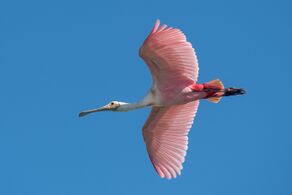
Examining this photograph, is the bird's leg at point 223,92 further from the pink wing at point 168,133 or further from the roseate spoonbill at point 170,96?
the pink wing at point 168,133

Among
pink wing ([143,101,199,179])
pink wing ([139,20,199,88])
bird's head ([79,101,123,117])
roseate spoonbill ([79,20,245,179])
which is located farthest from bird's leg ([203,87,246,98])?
bird's head ([79,101,123,117])

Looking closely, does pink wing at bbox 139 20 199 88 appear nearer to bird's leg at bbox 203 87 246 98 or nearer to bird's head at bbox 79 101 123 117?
bird's leg at bbox 203 87 246 98

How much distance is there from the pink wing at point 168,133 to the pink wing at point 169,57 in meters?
1.09

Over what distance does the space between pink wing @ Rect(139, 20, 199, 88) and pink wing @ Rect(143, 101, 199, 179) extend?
109 centimetres

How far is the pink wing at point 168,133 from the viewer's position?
1514 cm

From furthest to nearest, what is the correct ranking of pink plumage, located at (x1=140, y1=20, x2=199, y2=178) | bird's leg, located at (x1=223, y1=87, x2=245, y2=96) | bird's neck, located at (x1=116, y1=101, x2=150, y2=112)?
bird's neck, located at (x1=116, y1=101, x2=150, y2=112) < bird's leg, located at (x1=223, y1=87, x2=245, y2=96) < pink plumage, located at (x1=140, y1=20, x2=199, y2=178)

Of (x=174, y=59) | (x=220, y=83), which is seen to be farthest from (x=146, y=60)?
(x=220, y=83)

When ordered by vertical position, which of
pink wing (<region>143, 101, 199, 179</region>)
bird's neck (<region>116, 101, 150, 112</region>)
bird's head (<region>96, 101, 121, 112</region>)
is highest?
bird's head (<region>96, 101, 121, 112</region>)

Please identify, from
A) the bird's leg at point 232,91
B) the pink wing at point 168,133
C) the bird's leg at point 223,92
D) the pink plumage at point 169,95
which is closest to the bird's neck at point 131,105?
the pink plumage at point 169,95

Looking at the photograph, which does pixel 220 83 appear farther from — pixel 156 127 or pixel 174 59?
pixel 156 127

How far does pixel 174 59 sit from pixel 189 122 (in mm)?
1794

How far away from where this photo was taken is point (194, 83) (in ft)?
46.5

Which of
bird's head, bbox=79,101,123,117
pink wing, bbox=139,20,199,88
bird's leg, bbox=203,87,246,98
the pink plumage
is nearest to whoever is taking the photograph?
pink wing, bbox=139,20,199,88

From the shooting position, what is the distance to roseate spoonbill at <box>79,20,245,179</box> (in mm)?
13559
